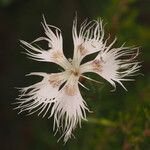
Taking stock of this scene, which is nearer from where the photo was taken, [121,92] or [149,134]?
[149,134]

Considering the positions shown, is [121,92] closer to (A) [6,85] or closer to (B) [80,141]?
(B) [80,141]

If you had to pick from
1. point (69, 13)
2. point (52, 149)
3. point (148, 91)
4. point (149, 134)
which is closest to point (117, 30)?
point (148, 91)

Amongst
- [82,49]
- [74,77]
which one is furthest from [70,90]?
[82,49]

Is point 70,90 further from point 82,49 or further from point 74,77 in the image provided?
point 82,49

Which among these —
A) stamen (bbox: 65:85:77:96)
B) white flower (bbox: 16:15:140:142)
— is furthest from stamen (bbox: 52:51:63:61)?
stamen (bbox: 65:85:77:96)

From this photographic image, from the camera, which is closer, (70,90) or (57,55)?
(70,90)

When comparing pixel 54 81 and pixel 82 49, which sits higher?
pixel 82 49

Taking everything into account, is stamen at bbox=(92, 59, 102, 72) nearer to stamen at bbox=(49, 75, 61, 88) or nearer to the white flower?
the white flower

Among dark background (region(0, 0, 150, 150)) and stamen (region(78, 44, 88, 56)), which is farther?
dark background (region(0, 0, 150, 150))
